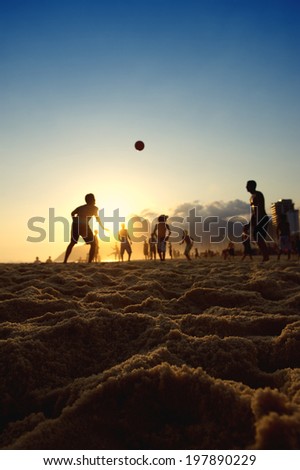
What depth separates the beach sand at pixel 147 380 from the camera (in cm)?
111

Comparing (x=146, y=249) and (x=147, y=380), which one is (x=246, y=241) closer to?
(x=147, y=380)

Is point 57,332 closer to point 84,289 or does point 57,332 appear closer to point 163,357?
point 163,357

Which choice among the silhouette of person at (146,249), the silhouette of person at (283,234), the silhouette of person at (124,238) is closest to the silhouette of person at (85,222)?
the silhouette of person at (124,238)

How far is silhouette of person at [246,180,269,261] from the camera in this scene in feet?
29.7

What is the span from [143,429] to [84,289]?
9.77ft

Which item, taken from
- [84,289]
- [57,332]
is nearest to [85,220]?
[84,289]

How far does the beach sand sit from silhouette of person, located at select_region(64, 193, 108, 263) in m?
6.69

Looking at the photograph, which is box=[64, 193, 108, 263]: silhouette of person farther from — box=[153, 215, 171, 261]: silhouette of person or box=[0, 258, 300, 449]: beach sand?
box=[0, 258, 300, 449]: beach sand

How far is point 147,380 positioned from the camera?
1.34 metres

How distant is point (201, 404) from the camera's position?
1211 mm

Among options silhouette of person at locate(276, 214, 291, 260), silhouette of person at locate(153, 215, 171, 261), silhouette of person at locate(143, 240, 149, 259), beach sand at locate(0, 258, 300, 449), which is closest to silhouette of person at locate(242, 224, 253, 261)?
silhouette of person at locate(276, 214, 291, 260)

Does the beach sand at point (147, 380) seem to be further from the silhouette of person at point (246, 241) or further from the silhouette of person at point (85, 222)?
the silhouette of person at point (246, 241)

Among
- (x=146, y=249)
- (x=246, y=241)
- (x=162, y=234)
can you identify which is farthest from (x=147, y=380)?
(x=146, y=249)

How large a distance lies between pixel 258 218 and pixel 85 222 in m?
4.60
